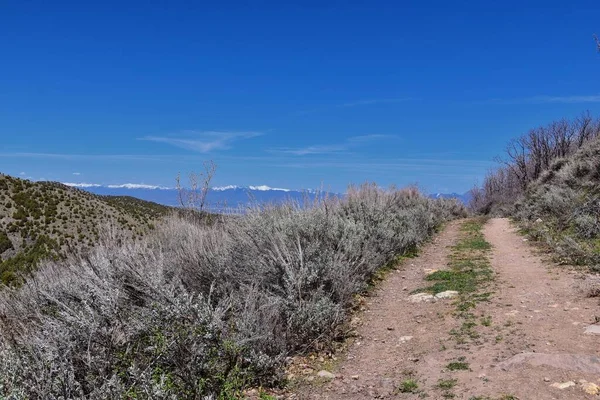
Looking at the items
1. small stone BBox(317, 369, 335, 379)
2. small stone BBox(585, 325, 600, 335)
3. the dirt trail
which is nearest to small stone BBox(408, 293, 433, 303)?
the dirt trail

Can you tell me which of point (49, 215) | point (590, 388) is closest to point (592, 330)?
point (590, 388)

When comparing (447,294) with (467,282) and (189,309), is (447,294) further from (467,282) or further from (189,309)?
(189,309)

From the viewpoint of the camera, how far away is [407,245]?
1209cm

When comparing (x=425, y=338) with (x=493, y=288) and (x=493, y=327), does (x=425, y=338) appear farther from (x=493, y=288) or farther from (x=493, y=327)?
(x=493, y=288)

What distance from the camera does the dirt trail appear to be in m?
3.87

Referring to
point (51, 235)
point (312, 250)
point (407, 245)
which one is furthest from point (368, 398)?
point (51, 235)

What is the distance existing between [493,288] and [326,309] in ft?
10.8

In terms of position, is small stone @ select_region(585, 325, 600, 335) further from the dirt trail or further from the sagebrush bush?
the sagebrush bush

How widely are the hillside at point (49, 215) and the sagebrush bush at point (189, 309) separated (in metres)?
28.5

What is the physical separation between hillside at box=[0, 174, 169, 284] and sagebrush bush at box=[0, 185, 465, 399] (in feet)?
93.5

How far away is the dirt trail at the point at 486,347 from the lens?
3869mm

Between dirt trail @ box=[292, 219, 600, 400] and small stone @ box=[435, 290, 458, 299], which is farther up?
small stone @ box=[435, 290, 458, 299]

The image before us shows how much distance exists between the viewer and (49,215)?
43750 millimetres

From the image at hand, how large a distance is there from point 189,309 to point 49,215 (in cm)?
4668
